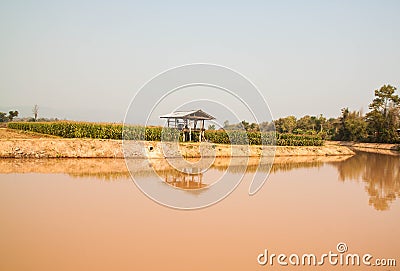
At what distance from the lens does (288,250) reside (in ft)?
16.5

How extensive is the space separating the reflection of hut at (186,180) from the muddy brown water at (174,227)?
138cm

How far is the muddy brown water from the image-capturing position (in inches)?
178

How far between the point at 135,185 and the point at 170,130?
1175 centimetres

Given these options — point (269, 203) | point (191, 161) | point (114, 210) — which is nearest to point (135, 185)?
point (114, 210)

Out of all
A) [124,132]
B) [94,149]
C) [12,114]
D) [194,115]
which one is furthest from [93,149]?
[12,114]

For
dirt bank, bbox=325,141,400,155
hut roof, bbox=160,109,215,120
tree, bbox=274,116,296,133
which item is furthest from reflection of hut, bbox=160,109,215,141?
tree, bbox=274,116,296,133

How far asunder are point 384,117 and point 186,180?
31.0m

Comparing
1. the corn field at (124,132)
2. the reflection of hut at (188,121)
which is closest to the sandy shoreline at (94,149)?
the corn field at (124,132)

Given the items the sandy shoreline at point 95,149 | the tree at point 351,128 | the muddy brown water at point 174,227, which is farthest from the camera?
the tree at point 351,128

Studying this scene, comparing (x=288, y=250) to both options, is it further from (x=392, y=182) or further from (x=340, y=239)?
(x=392, y=182)

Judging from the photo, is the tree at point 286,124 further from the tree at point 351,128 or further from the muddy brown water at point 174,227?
the muddy brown water at point 174,227

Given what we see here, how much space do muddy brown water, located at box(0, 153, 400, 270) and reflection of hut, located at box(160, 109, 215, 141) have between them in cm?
1101

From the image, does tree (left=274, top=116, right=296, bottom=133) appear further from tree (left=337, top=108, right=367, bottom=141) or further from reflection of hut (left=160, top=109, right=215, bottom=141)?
reflection of hut (left=160, top=109, right=215, bottom=141)

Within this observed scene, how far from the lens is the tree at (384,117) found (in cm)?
3432
